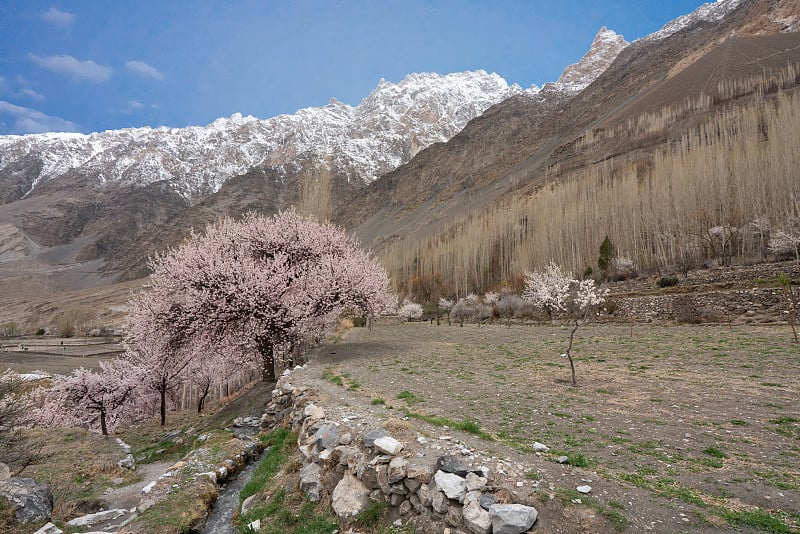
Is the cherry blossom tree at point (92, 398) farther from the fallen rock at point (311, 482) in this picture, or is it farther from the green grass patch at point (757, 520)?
the green grass patch at point (757, 520)

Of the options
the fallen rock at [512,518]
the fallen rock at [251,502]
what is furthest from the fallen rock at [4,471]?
the fallen rock at [512,518]

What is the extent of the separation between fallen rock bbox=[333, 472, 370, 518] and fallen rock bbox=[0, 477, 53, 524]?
6080 millimetres

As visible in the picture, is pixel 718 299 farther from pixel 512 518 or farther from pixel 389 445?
pixel 512 518

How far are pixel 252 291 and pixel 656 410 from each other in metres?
15.0

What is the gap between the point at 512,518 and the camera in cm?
424

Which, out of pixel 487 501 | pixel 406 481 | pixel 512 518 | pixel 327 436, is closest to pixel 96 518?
pixel 327 436

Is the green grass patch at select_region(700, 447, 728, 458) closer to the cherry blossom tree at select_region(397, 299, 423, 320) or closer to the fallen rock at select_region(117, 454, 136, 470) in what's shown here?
the fallen rock at select_region(117, 454, 136, 470)

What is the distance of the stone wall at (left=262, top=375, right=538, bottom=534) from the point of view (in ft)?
14.9

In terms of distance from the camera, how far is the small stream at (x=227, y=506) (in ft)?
24.6

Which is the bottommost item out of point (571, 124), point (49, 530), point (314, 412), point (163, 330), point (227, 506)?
point (227, 506)

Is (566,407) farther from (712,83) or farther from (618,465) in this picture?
(712,83)

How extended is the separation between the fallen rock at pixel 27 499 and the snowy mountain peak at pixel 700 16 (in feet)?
639

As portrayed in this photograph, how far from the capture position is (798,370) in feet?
38.0

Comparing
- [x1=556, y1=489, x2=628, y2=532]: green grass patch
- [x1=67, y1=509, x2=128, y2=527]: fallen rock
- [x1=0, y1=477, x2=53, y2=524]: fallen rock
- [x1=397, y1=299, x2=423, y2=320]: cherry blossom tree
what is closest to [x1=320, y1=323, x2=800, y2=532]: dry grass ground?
[x1=556, y1=489, x2=628, y2=532]: green grass patch
